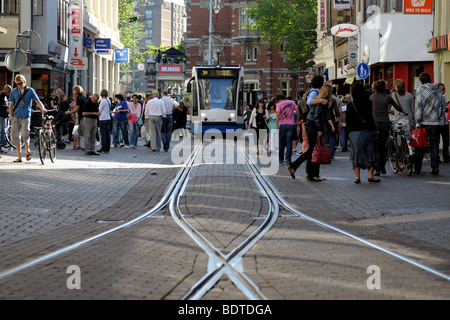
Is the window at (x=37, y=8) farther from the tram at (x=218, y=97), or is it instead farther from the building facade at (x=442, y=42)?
the building facade at (x=442, y=42)

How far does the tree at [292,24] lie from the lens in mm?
64312

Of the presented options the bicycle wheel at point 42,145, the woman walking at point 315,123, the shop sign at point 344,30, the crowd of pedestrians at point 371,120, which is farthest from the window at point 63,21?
the woman walking at point 315,123

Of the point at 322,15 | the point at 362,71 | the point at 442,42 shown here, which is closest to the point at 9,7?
the point at 362,71

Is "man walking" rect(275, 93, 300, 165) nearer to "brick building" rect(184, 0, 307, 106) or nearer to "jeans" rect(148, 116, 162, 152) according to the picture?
"jeans" rect(148, 116, 162, 152)

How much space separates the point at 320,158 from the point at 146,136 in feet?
48.0

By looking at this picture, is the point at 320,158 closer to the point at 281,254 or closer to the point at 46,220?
the point at 46,220

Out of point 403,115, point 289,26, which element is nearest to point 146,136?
point 403,115

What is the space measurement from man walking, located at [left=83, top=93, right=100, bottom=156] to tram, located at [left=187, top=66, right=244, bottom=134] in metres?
12.6

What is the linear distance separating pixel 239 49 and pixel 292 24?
1441 inches

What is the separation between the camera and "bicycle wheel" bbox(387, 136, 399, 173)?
17297 mm

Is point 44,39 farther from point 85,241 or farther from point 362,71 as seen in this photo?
point 85,241

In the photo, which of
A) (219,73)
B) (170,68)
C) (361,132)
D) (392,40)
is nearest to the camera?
(361,132)

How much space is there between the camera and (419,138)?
16.5m

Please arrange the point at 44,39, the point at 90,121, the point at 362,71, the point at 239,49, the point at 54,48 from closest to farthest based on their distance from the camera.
Result: the point at 90,121 → the point at 362,71 → the point at 44,39 → the point at 54,48 → the point at 239,49
